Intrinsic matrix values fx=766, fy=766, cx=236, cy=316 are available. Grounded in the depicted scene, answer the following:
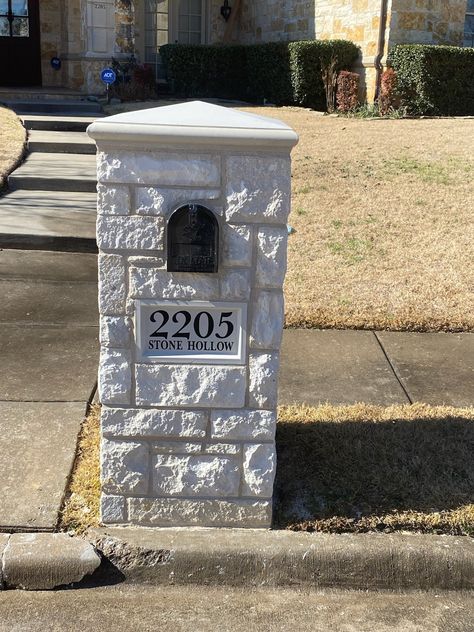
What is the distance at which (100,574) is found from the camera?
10.1 ft

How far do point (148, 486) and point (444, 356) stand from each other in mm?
2668

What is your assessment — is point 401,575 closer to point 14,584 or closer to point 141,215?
point 14,584

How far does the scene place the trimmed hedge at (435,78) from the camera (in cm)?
1282

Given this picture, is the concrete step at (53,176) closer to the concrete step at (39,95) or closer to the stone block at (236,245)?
the concrete step at (39,95)

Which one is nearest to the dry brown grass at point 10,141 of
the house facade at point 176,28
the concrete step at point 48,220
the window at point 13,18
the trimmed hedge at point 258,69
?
the concrete step at point 48,220

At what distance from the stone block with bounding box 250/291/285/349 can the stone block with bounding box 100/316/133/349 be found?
50 centimetres

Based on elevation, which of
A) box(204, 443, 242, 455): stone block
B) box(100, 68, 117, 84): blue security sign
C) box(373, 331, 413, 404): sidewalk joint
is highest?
box(100, 68, 117, 84): blue security sign

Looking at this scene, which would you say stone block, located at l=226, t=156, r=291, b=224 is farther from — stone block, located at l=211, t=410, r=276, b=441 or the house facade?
the house facade

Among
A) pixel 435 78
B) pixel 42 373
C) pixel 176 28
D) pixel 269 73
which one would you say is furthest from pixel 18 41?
pixel 42 373

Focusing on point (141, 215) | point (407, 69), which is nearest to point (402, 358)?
point (141, 215)

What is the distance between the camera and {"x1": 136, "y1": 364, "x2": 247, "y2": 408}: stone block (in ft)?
10.2

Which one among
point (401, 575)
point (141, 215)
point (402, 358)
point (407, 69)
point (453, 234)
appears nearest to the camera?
point (141, 215)

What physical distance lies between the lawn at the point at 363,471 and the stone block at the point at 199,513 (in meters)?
0.12

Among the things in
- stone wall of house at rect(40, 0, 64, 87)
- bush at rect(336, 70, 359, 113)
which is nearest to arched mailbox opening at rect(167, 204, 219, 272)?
bush at rect(336, 70, 359, 113)
